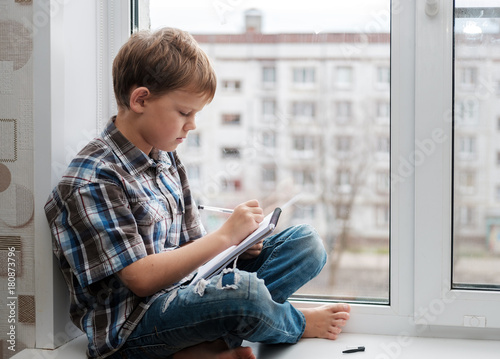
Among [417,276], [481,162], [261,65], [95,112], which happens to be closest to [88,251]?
[95,112]

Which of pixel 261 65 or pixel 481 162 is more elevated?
pixel 261 65

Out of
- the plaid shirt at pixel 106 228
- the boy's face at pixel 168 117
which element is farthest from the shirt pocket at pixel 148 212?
the boy's face at pixel 168 117

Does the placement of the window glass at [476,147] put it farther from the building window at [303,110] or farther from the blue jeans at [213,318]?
the blue jeans at [213,318]

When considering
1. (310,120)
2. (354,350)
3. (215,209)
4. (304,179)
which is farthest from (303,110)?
(354,350)

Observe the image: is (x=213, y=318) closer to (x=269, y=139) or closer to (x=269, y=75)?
(x=269, y=139)

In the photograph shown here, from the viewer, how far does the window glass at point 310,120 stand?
1222mm

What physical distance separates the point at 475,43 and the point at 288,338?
72 cm

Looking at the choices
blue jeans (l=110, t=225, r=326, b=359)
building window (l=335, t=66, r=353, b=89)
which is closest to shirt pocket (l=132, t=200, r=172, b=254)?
blue jeans (l=110, t=225, r=326, b=359)

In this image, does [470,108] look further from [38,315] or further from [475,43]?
[38,315]

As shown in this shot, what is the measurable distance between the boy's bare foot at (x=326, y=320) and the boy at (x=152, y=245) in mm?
63

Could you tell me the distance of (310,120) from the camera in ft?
4.09

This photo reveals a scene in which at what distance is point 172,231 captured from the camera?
44.3 inches

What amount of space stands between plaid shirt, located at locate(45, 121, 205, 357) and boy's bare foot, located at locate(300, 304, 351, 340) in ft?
1.08

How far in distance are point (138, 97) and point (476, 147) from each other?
706 millimetres
